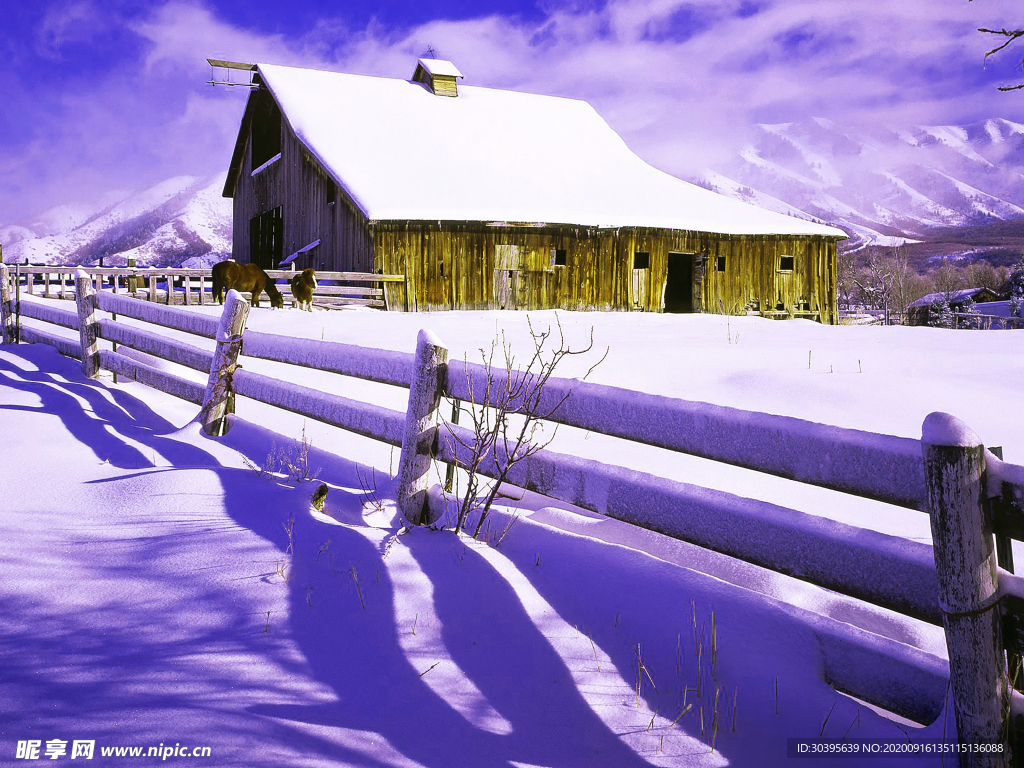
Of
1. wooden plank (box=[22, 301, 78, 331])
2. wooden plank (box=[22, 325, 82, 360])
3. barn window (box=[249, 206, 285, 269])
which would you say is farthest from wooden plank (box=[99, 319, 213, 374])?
barn window (box=[249, 206, 285, 269])

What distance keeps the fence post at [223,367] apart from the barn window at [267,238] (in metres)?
20.0

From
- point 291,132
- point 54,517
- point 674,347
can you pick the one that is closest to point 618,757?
point 54,517

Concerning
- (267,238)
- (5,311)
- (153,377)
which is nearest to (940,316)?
(267,238)

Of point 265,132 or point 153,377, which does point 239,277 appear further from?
point 265,132

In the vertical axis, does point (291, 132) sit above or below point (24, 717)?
above

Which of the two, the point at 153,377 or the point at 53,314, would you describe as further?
the point at 53,314

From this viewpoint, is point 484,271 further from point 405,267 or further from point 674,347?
point 674,347

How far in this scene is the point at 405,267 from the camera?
767 inches

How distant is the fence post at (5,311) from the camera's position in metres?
12.0

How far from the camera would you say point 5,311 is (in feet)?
40.4

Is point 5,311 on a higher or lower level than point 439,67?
lower

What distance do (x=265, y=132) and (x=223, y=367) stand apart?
77.7 ft

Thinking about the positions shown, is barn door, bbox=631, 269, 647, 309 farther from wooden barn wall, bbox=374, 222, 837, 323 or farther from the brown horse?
the brown horse

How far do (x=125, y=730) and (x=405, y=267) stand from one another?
1804 cm
